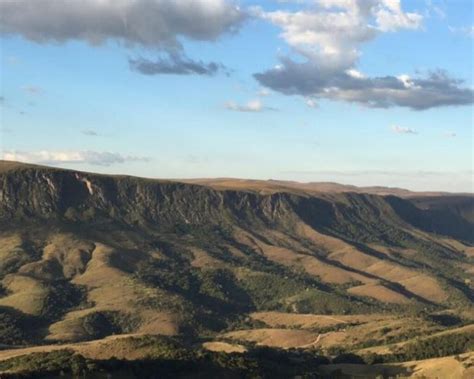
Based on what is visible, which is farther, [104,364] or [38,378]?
[104,364]


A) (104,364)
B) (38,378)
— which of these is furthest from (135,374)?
(38,378)

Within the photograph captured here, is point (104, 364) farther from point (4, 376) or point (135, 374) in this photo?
point (4, 376)

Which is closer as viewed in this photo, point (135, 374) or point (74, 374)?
point (74, 374)

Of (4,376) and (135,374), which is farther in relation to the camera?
(135,374)

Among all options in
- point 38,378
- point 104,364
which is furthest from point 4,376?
point 104,364

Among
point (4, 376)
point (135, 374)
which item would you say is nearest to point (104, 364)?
point (135, 374)

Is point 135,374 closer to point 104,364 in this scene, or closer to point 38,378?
point 104,364
